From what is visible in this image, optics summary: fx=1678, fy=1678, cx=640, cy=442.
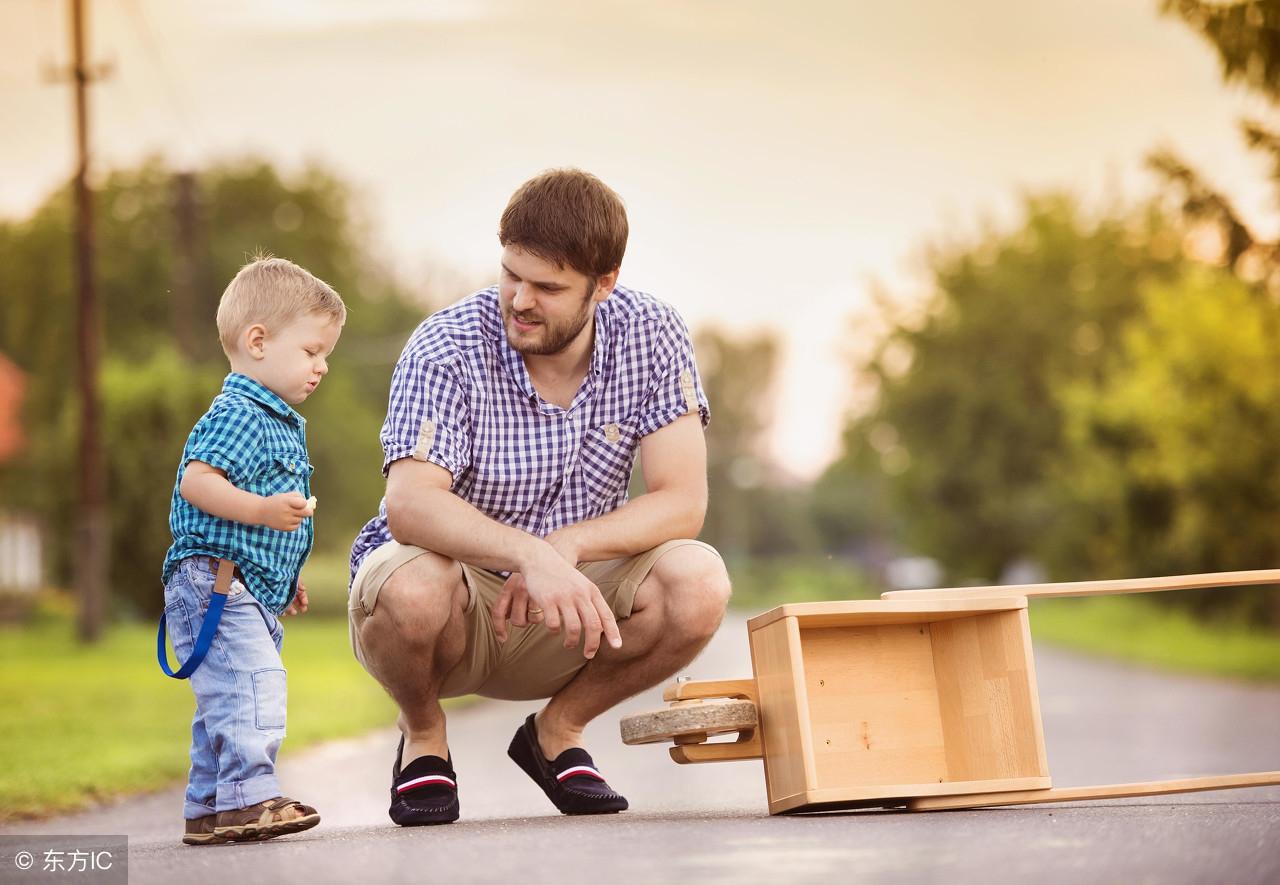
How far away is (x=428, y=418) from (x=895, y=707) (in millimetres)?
1593

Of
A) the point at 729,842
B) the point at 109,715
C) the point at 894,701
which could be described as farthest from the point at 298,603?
the point at 109,715

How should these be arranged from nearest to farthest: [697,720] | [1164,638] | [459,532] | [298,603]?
[459,532] < [697,720] < [298,603] < [1164,638]

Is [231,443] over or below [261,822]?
over

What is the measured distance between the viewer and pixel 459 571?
4.60 metres

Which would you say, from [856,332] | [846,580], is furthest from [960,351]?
[846,580]

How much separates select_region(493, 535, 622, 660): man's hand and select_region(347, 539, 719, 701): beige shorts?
1.03ft

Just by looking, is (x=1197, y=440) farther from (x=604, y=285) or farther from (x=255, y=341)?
(x=255, y=341)

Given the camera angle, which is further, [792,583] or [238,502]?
[792,583]

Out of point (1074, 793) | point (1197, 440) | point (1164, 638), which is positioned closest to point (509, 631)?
point (1074, 793)

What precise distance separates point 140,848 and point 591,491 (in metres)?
1.57

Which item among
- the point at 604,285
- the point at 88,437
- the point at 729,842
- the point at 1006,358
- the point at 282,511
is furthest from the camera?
the point at 1006,358

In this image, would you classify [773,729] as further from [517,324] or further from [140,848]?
[140,848]

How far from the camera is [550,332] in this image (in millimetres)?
4680

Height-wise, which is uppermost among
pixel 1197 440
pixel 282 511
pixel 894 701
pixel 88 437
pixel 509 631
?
pixel 88 437
